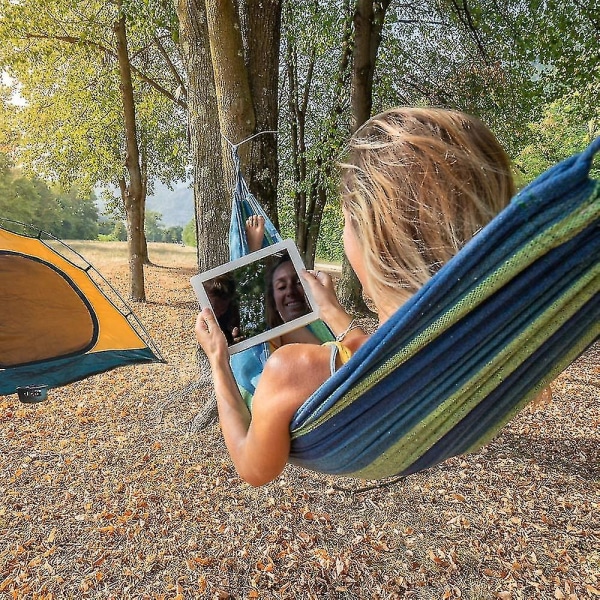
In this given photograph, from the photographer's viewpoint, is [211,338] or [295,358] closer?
[295,358]

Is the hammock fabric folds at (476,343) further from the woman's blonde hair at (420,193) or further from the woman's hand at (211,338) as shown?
the woman's hand at (211,338)

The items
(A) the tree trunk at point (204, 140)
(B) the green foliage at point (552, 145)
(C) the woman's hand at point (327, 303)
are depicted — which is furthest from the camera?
(B) the green foliage at point (552, 145)

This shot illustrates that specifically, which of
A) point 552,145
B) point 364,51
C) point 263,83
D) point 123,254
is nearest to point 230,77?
point 263,83

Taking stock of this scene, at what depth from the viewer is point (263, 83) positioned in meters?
2.59

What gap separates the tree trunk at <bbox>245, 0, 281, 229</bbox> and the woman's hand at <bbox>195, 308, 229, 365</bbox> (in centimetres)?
144

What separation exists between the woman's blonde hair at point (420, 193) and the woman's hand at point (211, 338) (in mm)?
496

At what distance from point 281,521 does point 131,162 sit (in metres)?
6.04

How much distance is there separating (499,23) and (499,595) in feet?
17.9

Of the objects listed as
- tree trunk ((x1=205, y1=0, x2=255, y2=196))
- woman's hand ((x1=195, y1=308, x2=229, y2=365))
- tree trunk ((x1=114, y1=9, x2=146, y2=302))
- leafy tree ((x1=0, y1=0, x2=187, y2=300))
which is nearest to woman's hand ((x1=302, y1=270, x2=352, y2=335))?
woman's hand ((x1=195, y1=308, x2=229, y2=365))

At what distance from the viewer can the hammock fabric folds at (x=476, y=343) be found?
0.69m

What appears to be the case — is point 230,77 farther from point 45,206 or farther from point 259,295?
point 45,206

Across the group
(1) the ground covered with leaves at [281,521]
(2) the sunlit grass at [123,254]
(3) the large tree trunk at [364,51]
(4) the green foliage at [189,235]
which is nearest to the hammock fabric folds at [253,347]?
(1) the ground covered with leaves at [281,521]

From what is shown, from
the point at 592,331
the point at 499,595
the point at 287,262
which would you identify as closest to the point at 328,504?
the point at 499,595

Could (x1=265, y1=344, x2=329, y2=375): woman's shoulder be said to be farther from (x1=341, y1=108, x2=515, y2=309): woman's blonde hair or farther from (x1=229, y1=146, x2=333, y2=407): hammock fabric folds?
(x1=229, y1=146, x2=333, y2=407): hammock fabric folds
